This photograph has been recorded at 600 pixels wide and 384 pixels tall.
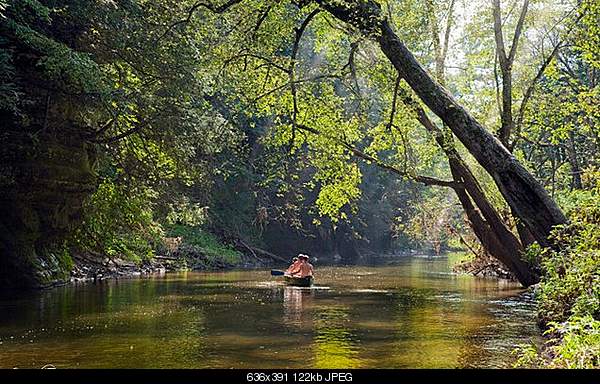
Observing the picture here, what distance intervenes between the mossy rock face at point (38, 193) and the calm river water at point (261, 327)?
1.25 m

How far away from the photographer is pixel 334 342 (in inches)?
458

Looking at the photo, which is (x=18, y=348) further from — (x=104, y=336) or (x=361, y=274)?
(x=361, y=274)

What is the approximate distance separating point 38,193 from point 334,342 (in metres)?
10.7

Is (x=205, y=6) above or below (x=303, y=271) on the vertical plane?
above

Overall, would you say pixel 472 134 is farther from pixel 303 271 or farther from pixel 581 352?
pixel 303 271

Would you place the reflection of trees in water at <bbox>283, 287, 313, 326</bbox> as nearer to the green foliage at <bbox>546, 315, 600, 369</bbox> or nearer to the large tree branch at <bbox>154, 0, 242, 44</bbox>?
the green foliage at <bbox>546, 315, 600, 369</bbox>

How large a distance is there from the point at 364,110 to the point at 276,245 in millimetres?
24644

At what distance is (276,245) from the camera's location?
1781 inches

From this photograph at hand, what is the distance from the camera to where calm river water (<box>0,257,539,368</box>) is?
10.2m

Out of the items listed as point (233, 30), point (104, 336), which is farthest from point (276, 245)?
point (104, 336)

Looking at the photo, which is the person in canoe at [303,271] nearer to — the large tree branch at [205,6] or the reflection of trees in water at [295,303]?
the reflection of trees in water at [295,303]

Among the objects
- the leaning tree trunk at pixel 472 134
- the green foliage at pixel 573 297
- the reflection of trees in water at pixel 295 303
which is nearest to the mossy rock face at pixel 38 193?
the reflection of trees in water at pixel 295 303

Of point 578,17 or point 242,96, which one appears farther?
point 242,96

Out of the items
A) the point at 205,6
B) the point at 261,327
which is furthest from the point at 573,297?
the point at 205,6
